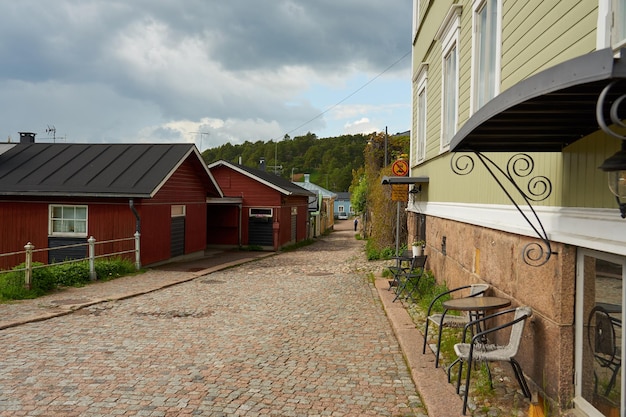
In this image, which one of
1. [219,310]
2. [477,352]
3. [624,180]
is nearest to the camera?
[624,180]

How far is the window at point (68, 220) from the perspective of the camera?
16.2 meters

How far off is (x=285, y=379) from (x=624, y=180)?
3802mm

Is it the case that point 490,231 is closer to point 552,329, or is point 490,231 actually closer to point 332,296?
point 552,329

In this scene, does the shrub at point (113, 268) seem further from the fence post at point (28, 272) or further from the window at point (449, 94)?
the window at point (449, 94)

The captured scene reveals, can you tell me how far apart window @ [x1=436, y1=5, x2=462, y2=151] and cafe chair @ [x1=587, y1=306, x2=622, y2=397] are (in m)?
5.20

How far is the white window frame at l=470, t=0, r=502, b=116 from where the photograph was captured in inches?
245

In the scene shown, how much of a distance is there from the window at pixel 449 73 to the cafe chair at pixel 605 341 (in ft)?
17.1

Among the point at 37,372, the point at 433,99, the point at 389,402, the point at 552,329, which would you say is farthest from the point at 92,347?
the point at 433,99

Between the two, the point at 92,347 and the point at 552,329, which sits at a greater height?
the point at 552,329

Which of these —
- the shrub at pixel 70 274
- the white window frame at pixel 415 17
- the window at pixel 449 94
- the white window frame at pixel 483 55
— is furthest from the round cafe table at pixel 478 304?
the white window frame at pixel 415 17

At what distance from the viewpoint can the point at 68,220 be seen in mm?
16344

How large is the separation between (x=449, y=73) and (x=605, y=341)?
22.8 ft

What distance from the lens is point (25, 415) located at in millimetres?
4531

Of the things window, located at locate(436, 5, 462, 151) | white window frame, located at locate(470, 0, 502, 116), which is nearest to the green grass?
window, located at locate(436, 5, 462, 151)
